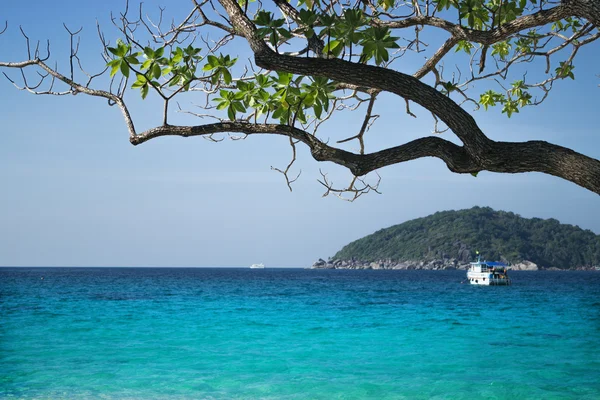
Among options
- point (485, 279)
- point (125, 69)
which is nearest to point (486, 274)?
point (485, 279)

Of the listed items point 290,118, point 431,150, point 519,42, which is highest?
point 519,42

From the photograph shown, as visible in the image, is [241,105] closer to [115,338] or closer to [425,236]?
[115,338]

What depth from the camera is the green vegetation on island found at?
449 feet

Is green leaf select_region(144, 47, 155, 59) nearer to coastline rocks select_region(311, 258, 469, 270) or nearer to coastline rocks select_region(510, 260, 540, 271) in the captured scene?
coastline rocks select_region(510, 260, 540, 271)

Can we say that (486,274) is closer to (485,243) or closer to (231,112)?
(231,112)

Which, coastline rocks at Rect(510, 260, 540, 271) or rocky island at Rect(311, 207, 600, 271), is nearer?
coastline rocks at Rect(510, 260, 540, 271)

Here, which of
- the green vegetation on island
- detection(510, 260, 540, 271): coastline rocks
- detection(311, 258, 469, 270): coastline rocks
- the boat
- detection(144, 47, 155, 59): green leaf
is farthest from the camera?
detection(311, 258, 469, 270): coastline rocks

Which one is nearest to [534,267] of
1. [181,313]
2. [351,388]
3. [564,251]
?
[564,251]

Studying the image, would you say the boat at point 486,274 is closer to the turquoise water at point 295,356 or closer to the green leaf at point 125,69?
the turquoise water at point 295,356

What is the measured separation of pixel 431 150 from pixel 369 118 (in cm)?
102

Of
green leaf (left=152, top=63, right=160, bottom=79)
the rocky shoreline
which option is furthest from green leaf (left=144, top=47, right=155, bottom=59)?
the rocky shoreline

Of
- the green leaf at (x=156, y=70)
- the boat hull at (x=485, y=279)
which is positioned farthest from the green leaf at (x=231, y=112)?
the boat hull at (x=485, y=279)

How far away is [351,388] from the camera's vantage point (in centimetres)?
1047

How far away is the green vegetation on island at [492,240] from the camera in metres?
137
